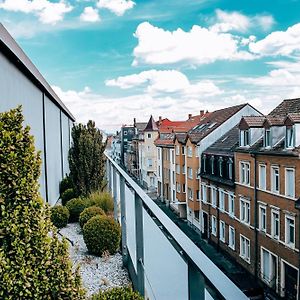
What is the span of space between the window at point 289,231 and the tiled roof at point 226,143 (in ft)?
15.9

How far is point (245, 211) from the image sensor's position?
1393 cm

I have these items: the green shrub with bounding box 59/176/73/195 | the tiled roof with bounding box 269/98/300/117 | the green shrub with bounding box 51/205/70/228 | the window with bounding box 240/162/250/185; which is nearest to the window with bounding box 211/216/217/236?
the window with bounding box 240/162/250/185

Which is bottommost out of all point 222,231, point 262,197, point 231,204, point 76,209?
point 222,231

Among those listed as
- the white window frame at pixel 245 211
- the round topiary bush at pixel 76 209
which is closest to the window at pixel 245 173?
the white window frame at pixel 245 211

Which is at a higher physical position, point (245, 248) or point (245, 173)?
point (245, 173)

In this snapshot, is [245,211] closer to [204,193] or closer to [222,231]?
[222,231]

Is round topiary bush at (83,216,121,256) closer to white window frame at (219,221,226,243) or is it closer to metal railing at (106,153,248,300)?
metal railing at (106,153,248,300)

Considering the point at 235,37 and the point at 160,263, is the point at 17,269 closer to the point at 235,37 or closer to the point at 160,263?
the point at 160,263

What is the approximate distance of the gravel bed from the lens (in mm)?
3051

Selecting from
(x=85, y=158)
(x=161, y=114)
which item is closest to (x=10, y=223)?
(x=85, y=158)

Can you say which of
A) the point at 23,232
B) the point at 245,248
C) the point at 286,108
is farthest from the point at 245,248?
the point at 23,232

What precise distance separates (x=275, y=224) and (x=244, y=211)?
2363 millimetres

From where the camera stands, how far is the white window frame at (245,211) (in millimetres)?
13669

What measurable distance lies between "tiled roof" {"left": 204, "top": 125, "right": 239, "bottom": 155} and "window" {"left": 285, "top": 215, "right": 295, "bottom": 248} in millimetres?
4838
